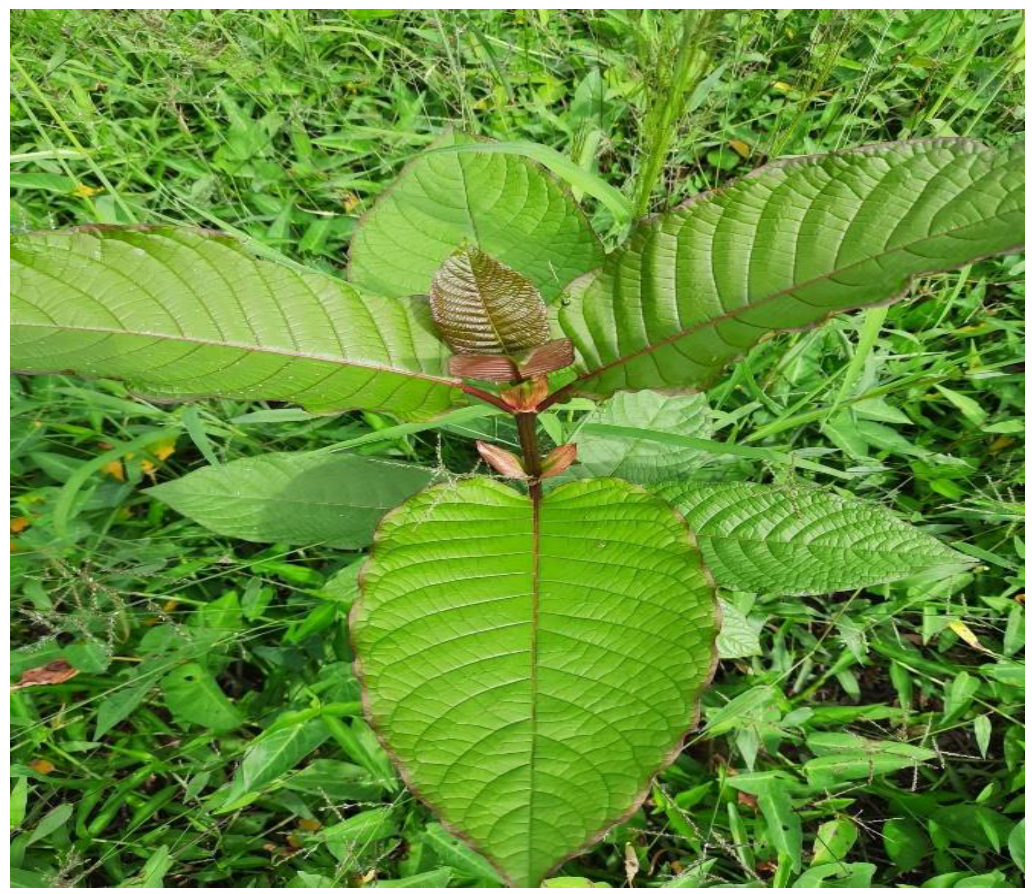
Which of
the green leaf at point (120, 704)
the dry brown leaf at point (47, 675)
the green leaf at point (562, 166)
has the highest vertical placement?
the green leaf at point (562, 166)

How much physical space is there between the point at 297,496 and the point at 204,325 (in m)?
0.70

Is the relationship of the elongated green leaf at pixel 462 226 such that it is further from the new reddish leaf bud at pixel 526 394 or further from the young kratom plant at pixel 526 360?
the new reddish leaf bud at pixel 526 394

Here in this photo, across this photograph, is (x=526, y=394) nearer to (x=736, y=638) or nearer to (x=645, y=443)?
(x=645, y=443)

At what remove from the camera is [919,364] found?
2.17m

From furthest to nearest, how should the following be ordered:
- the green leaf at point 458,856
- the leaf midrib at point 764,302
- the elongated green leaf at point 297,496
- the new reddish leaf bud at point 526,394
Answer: the elongated green leaf at point 297,496, the green leaf at point 458,856, the new reddish leaf bud at point 526,394, the leaf midrib at point 764,302

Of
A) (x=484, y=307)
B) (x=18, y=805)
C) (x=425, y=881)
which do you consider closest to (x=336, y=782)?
A: (x=425, y=881)

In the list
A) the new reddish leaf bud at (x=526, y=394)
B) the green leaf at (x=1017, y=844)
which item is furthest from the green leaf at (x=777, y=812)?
the new reddish leaf bud at (x=526, y=394)

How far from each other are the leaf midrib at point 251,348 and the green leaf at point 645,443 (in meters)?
0.60

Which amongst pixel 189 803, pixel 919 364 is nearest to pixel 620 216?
pixel 919 364

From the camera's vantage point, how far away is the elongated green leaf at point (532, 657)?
40.5 inches

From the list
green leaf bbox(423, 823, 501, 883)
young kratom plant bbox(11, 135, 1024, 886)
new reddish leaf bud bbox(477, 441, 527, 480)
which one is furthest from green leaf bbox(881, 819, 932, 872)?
new reddish leaf bud bbox(477, 441, 527, 480)

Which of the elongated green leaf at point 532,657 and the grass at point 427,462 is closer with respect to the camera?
the elongated green leaf at point 532,657

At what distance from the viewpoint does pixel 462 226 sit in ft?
4.60

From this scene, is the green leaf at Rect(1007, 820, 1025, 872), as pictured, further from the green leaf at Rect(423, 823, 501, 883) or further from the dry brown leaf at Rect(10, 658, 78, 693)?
the dry brown leaf at Rect(10, 658, 78, 693)
